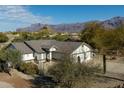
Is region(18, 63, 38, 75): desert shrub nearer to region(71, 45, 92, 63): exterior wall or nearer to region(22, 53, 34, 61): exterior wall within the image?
region(22, 53, 34, 61): exterior wall

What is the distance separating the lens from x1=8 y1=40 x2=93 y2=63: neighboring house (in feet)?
59.7

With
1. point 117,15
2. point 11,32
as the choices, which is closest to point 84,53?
point 117,15

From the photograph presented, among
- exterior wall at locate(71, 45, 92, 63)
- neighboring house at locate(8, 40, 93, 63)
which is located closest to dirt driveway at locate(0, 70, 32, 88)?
neighboring house at locate(8, 40, 93, 63)

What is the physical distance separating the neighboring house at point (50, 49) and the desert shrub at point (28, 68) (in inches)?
54.6

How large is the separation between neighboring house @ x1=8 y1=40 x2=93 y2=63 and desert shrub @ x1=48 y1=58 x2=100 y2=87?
12.5ft

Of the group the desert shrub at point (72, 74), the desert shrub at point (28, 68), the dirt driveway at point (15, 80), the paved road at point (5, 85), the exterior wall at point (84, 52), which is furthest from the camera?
the exterior wall at point (84, 52)

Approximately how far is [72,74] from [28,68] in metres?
3.12

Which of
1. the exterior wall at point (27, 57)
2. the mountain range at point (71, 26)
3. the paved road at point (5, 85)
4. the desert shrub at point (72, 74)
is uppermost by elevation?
the mountain range at point (71, 26)

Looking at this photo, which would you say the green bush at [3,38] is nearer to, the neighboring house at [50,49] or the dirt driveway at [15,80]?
the neighboring house at [50,49]

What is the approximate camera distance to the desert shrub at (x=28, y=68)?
52.4ft

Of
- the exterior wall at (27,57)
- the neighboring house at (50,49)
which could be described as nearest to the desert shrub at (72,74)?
the exterior wall at (27,57)

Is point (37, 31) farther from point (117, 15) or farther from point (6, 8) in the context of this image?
point (117, 15)

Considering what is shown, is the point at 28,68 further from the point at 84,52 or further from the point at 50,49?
the point at 84,52

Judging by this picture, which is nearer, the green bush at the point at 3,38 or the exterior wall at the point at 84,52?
the green bush at the point at 3,38
